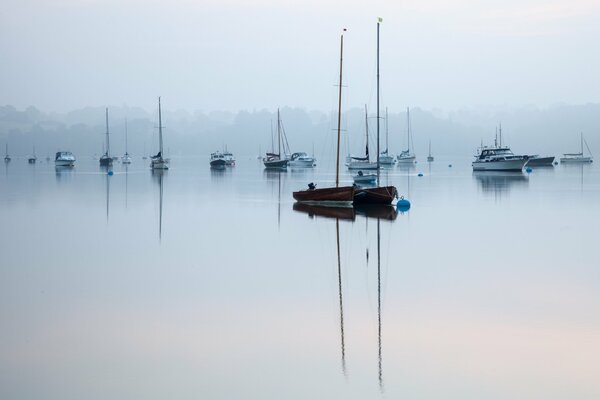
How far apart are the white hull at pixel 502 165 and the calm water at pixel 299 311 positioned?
223 ft

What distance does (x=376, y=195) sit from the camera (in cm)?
4722

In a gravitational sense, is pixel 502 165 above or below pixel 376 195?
above

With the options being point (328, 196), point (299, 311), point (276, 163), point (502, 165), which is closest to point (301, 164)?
point (276, 163)

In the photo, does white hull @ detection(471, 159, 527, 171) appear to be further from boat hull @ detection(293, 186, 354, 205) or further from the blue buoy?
boat hull @ detection(293, 186, 354, 205)

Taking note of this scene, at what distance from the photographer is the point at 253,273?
2338 centimetres

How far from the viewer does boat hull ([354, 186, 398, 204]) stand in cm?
4650

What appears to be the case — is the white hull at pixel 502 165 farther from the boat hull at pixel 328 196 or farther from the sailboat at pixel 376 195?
the boat hull at pixel 328 196

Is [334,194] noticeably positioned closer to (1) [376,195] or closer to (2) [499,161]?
(1) [376,195]

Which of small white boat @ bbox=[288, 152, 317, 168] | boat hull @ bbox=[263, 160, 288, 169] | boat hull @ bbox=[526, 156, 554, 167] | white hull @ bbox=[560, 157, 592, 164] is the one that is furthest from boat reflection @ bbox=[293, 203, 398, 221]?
white hull @ bbox=[560, 157, 592, 164]

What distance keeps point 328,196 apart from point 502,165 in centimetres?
6505

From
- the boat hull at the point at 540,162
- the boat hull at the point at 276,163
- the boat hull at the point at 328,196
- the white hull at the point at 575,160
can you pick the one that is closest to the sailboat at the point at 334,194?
the boat hull at the point at 328,196

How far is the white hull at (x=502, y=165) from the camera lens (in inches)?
4082

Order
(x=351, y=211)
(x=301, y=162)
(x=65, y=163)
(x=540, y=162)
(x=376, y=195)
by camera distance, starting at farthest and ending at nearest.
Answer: (x=65, y=163) < (x=540, y=162) < (x=301, y=162) < (x=376, y=195) < (x=351, y=211)

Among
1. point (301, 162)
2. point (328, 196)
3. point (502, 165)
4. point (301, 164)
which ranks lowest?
point (328, 196)
